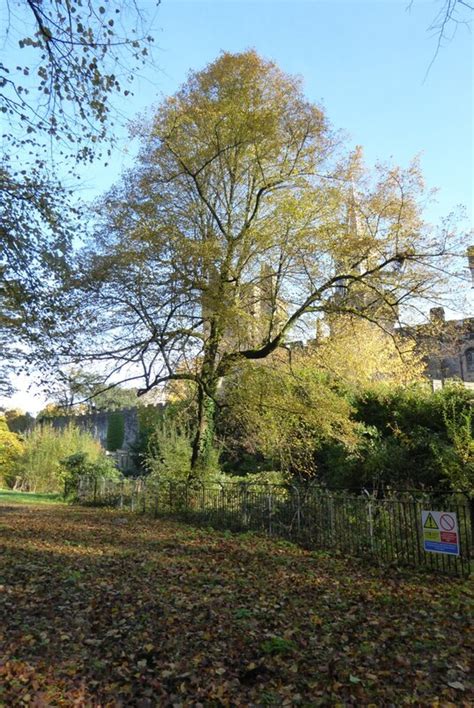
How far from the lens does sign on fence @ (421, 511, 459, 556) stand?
7.78 meters

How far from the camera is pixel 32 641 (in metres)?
5.11

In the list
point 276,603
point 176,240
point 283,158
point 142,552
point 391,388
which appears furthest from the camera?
point 391,388

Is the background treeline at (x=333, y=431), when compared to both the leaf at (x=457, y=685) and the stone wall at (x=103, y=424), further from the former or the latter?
the stone wall at (x=103, y=424)

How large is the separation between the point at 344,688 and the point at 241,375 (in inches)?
455

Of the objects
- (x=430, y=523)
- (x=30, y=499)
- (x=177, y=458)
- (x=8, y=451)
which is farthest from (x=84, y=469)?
(x=430, y=523)

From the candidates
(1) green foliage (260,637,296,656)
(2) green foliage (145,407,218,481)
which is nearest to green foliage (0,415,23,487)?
(2) green foliage (145,407,218,481)

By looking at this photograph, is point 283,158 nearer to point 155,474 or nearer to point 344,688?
point 155,474

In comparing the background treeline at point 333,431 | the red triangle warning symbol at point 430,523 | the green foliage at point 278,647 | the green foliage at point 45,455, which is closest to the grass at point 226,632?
the green foliage at point 278,647

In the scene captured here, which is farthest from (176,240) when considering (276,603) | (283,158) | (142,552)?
(276,603)

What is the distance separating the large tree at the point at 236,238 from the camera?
43.9 ft

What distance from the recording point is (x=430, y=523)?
814cm

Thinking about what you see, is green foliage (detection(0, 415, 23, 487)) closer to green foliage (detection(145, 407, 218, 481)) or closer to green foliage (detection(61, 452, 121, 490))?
green foliage (detection(61, 452, 121, 490))

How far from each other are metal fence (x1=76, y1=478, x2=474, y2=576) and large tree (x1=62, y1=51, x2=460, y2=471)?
1958 millimetres

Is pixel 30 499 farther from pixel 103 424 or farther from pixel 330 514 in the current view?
pixel 103 424
